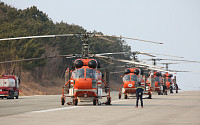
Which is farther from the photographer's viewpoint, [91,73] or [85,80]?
[91,73]

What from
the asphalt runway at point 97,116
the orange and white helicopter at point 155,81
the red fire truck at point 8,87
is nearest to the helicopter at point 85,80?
the asphalt runway at point 97,116

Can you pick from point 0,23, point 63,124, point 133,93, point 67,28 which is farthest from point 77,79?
point 67,28

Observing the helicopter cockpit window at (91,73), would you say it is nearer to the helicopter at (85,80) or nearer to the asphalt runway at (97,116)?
the helicopter at (85,80)

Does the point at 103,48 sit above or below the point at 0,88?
above

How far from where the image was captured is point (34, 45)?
7488cm

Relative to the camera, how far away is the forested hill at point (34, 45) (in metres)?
73.1

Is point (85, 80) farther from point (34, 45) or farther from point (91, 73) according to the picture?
point (34, 45)

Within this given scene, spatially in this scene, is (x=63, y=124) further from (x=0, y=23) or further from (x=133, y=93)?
(x=0, y=23)

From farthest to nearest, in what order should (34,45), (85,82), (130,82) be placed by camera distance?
(34,45) → (130,82) → (85,82)

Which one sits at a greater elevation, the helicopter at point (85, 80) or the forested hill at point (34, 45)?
the forested hill at point (34, 45)

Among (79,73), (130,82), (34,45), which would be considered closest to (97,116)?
(79,73)

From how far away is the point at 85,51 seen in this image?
2816 cm

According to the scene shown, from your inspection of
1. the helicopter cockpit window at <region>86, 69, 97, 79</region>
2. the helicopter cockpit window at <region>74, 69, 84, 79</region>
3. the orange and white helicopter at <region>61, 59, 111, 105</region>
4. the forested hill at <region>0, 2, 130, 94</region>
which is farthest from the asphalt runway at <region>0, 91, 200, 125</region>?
the forested hill at <region>0, 2, 130, 94</region>

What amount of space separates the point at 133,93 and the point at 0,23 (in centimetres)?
4884
